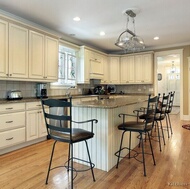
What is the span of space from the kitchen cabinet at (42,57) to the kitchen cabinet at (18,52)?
12cm

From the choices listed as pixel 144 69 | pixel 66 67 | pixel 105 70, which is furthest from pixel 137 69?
pixel 66 67

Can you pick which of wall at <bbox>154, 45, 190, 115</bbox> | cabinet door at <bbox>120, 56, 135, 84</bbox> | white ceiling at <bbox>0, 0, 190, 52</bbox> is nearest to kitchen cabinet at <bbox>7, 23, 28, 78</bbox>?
white ceiling at <bbox>0, 0, 190, 52</bbox>

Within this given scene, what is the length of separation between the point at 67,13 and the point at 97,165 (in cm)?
296

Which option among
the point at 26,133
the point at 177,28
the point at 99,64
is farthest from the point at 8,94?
the point at 177,28

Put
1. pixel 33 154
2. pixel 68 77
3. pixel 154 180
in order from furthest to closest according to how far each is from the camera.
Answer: pixel 68 77 < pixel 33 154 < pixel 154 180

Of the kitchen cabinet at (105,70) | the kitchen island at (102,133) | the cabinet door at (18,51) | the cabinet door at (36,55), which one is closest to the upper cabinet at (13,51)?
the cabinet door at (18,51)

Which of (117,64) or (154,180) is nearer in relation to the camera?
(154,180)

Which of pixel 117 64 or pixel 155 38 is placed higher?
pixel 155 38

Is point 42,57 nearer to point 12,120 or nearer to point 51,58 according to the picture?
point 51,58

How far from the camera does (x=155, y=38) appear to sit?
17.6 feet

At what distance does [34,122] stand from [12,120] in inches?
18.8

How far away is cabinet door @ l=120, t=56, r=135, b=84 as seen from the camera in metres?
6.62

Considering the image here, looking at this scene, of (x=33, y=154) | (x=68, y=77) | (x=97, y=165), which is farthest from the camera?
(x=68, y=77)

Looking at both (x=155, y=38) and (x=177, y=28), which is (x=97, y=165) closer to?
(x=177, y=28)
